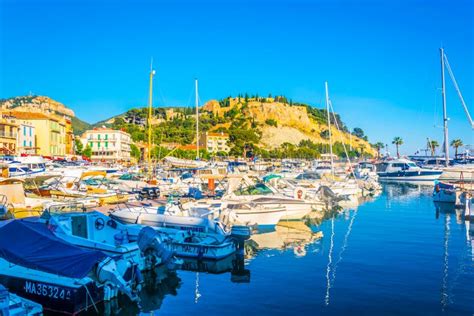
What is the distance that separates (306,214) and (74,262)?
24018mm

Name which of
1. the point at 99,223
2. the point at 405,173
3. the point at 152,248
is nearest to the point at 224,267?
the point at 152,248

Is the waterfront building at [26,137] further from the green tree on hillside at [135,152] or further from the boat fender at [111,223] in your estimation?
the boat fender at [111,223]

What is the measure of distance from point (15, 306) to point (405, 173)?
3146 inches

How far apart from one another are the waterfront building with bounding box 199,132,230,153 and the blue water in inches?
5435

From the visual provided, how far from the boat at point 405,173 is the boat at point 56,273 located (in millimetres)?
72992

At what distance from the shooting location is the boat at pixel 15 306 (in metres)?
11.1

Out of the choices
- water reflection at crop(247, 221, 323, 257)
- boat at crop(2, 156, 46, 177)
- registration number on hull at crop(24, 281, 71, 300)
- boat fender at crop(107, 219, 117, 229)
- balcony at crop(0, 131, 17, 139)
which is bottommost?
water reflection at crop(247, 221, 323, 257)

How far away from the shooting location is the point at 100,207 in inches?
1286

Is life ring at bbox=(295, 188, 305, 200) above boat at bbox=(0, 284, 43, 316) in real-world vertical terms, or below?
above

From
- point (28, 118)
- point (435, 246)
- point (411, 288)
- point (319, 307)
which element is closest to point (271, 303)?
point (319, 307)

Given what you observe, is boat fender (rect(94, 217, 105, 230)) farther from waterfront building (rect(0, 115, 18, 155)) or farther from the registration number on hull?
waterfront building (rect(0, 115, 18, 155))

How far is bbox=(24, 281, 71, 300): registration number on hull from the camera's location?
13.2 m

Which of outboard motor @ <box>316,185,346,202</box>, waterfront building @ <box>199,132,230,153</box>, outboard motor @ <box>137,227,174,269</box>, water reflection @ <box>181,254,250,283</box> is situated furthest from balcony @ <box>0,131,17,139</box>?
waterfront building @ <box>199,132,230,153</box>

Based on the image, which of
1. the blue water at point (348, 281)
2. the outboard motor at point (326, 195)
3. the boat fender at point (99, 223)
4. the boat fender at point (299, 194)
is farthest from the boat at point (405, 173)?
the boat fender at point (99, 223)
